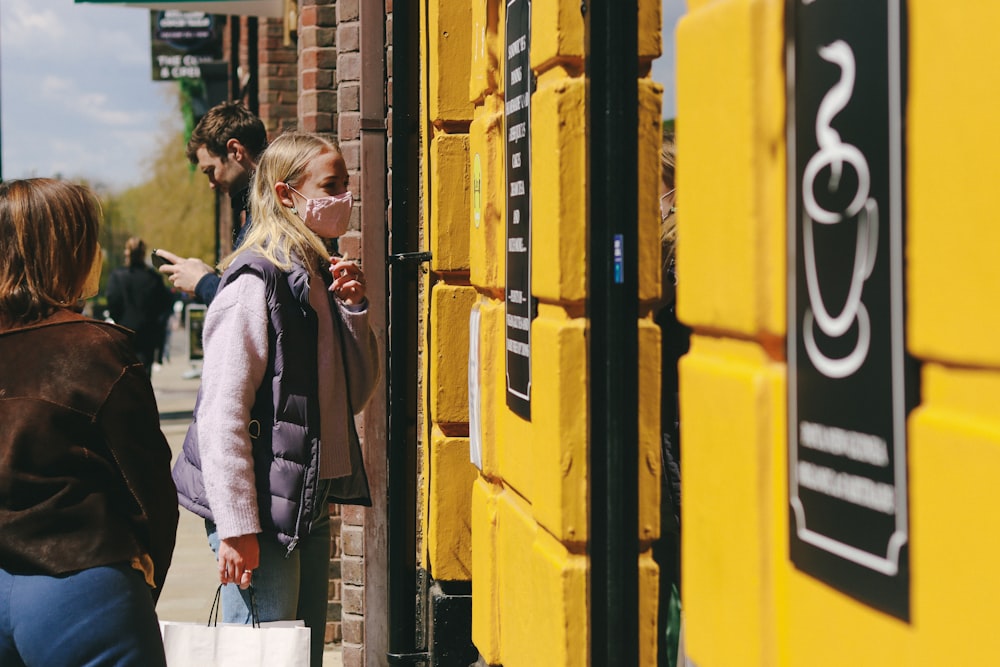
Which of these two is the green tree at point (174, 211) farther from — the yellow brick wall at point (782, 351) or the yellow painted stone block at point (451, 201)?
the yellow brick wall at point (782, 351)

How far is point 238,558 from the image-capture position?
A: 319 cm

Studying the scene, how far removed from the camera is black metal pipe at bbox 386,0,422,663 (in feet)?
14.1

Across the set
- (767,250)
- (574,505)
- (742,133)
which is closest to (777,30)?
(742,133)

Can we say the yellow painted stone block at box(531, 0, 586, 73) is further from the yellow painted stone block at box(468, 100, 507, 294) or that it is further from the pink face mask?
the pink face mask

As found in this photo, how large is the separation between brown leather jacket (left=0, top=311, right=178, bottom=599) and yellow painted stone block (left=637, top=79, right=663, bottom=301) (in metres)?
1.08

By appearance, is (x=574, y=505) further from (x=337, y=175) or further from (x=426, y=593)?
(x=426, y=593)

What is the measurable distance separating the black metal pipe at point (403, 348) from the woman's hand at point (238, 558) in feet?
3.76

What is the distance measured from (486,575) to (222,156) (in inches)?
59.7

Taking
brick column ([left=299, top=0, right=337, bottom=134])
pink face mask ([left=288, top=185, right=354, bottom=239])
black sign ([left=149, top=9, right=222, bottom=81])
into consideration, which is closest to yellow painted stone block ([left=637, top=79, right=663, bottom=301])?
pink face mask ([left=288, top=185, right=354, bottom=239])

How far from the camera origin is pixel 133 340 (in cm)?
278

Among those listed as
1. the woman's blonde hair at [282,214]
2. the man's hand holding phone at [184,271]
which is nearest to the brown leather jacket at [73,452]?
the woman's blonde hair at [282,214]

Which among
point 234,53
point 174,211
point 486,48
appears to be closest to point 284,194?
point 486,48

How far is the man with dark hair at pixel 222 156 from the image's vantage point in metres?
4.14

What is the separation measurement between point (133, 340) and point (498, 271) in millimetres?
1305
